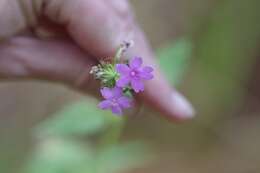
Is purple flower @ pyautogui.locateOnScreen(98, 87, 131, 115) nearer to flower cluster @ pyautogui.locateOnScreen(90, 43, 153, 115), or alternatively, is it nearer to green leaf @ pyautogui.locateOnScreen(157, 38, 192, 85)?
flower cluster @ pyautogui.locateOnScreen(90, 43, 153, 115)

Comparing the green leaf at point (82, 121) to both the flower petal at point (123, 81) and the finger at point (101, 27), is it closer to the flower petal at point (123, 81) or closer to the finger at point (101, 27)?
Answer: the finger at point (101, 27)

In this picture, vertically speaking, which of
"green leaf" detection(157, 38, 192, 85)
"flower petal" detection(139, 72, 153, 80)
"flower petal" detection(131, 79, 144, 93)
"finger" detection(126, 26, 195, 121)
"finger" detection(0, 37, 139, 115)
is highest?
"green leaf" detection(157, 38, 192, 85)

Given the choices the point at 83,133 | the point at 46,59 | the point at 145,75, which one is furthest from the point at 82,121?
the point at 145,75

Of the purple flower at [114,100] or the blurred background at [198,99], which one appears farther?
the blurred background at [198,99]

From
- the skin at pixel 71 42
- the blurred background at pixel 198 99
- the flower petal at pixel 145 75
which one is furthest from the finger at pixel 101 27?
the blurred background at pixel 198 99

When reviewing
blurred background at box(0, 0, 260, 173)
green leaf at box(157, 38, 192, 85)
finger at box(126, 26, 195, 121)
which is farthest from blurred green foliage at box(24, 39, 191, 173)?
blurred background at box(0, 0, 260, 173)

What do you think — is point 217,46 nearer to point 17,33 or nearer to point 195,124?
point 195,124

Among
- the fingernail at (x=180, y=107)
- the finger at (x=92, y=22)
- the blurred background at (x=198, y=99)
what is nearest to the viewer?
the finger at (x=92, y=22)
